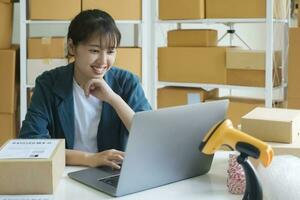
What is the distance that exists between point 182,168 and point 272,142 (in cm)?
28

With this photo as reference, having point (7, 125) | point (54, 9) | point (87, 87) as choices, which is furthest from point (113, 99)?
point (7, 125)

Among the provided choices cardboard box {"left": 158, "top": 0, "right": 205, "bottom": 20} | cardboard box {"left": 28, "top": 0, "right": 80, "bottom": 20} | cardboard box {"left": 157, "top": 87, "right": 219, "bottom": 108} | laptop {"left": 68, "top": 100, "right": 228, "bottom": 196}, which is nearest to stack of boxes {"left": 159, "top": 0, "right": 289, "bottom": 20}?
cardboard box {"left": 158, "top": 0, "right": 205, "bottom": 20}

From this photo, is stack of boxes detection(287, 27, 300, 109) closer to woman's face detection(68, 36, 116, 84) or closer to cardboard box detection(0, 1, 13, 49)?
woman's face detection(68, 36, 116, 84)

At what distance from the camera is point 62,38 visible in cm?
316

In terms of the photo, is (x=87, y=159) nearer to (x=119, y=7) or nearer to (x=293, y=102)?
(x=293, y=102)

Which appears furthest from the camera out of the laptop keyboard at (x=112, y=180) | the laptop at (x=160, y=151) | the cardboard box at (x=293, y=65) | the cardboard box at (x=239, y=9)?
the cardboard box at (x=239, y=9)

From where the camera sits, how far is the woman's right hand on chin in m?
1.42

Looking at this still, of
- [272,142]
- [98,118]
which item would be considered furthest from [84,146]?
[272,142]

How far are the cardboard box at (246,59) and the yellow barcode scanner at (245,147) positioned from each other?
6.58 ft

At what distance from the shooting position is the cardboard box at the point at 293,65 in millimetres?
2719

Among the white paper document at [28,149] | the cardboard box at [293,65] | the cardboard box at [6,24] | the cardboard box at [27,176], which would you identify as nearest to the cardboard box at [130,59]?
the cardboard box at [6,24]

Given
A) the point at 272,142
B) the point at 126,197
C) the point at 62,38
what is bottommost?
the point at 126,197

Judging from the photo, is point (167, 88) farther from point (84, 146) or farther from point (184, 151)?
point (184, 151)

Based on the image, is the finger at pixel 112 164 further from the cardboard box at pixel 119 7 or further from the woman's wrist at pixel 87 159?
the cardboard box at pixel 119 7
